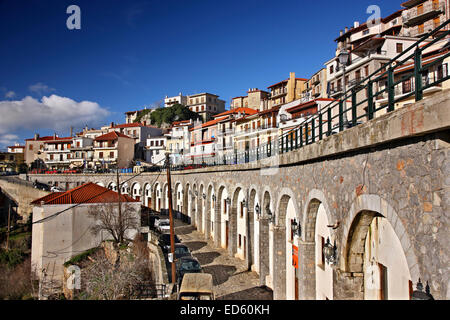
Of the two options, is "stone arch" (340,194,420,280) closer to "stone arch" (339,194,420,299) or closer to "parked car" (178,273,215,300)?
"stone arch" (339,194,420,299)

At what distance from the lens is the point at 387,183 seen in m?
5.46

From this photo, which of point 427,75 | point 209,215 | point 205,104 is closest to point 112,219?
point 209,215

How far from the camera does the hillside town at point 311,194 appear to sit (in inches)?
184

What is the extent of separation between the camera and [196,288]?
1230 centimetres

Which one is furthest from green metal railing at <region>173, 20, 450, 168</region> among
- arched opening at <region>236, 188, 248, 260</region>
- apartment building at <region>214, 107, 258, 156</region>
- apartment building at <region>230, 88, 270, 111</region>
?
apartment building at <region>230, 88, 270, 111</region>

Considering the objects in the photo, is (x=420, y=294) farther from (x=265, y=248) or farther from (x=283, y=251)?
(x=265, y=248)

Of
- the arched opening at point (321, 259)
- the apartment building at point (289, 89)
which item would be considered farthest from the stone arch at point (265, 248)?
the apartment building at point (289, 89)

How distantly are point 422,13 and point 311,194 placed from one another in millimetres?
44951

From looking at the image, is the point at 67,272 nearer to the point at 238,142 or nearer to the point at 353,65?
the point at 238,142

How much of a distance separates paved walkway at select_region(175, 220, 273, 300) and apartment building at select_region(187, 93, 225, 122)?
233 ft

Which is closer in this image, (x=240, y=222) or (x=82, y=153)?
(x=240, y=222)

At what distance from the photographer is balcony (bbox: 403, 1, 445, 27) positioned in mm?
41428

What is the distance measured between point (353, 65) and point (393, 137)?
39.4m

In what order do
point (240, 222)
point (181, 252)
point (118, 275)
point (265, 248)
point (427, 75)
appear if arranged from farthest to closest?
1. point (181, 252)
2. point (240, 222)
3. point (427, 75)
4. point (118, 275)
5. point (265, 248)
